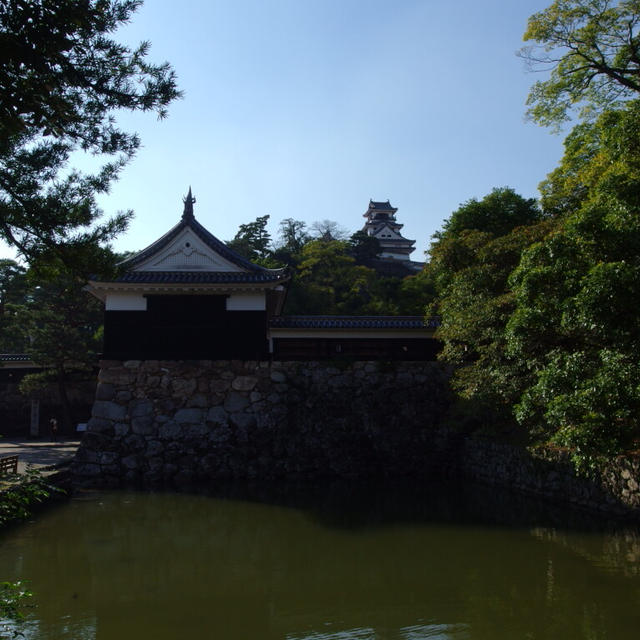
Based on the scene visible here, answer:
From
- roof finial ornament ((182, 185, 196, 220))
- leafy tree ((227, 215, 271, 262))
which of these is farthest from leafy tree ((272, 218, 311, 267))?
roof finial ornament ((182, 185, 196, 220))

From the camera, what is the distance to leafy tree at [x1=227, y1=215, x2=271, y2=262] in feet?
114

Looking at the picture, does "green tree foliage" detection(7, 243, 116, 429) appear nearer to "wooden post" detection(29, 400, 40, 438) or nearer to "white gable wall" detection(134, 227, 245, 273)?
"wooden post" detection(29, 400, 40, 438)

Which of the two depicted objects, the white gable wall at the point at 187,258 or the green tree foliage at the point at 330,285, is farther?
the green tree foliage at the point at 330,285

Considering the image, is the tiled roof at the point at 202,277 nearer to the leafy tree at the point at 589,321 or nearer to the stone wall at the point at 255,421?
the stone wall at the point at 255,421

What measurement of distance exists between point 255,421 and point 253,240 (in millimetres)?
23488

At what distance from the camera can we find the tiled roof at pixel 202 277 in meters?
14.0

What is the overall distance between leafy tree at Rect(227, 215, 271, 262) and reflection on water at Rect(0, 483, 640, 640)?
2525 cm

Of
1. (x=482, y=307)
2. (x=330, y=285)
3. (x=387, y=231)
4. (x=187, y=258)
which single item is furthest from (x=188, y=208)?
(x=387, y=231)

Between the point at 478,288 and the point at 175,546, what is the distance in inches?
289

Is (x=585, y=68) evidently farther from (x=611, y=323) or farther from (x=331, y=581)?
(x=331, y=581)

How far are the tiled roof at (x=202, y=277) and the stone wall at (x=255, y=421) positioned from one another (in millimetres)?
2069

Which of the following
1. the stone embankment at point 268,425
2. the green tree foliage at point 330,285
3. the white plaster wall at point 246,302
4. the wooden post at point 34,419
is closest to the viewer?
the stone embankment at point 268,425

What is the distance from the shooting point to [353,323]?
15.0m

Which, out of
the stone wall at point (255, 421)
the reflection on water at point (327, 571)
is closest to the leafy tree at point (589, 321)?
the reflection on water at point (327, 571)
